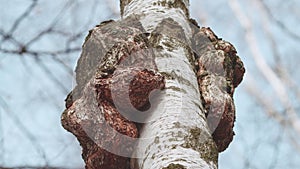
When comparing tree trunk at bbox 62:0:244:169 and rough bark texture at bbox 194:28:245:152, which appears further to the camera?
rough bark texture at bbox 194:28:245:152

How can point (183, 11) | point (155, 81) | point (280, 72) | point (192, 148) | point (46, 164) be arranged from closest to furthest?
point (192, 148) → point (155, 81) → point (183, 11) → point (46, 164) → point (280, 72)

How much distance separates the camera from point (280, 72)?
679 centimetres

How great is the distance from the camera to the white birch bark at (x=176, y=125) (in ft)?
3.14

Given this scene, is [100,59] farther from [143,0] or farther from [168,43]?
[143,0]

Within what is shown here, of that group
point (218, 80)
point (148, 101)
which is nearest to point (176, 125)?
point (148, 101)

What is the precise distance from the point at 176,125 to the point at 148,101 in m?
0.11

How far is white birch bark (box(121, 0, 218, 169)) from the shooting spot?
0.96 metres

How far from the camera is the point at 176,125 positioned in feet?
3.31

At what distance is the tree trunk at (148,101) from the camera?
1.00 m

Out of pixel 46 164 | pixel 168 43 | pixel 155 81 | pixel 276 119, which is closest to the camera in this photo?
pixel 155 81

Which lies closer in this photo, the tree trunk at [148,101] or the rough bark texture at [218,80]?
the tree trunk at [148,101]

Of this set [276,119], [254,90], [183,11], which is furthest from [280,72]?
[183,11]

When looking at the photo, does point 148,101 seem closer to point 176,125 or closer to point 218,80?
point 176,125

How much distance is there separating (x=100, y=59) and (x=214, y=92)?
28cm
